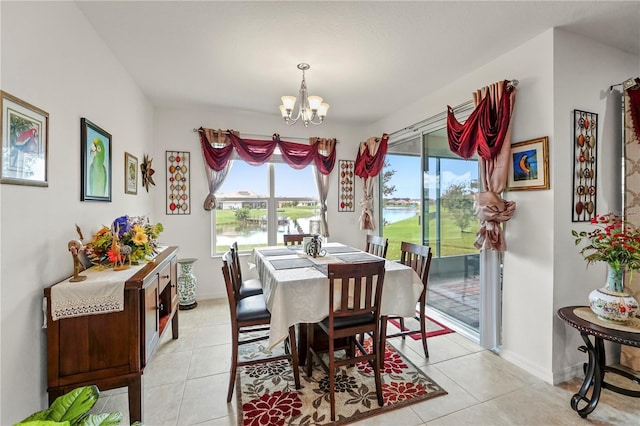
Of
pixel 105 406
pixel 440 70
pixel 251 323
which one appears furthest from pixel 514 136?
pixel 105 406

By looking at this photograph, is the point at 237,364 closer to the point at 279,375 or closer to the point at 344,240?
the point at 279,375

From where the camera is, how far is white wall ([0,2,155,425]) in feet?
4.20

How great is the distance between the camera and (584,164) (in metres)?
2.19

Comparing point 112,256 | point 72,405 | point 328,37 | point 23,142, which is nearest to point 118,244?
point 112,256

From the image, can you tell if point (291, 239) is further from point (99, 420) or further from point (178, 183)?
point (99, 420)

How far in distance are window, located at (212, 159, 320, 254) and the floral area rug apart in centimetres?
216

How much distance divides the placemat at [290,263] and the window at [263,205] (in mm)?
1558

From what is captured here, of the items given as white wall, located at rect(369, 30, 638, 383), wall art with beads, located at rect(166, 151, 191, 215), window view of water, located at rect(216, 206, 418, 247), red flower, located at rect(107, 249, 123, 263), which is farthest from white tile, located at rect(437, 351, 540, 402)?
wall art with beads, located at rect(166, 151, 191, 215)

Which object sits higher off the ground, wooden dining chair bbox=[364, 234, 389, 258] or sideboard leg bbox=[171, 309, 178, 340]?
wooden dining chair bbox=[364, 234, 389, 258]

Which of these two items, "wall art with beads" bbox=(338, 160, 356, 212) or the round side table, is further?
"wall art with beads" bbox=(338, 160, 356, 212)

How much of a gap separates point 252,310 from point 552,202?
240 cm

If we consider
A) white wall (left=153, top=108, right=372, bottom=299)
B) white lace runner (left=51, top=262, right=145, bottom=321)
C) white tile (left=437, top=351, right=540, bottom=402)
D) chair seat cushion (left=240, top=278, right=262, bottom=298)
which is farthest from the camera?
white wall (left=153, top=108, right=372, bottom=299)

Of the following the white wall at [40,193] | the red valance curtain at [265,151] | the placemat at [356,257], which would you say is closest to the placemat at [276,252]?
the placemat at [356,257]

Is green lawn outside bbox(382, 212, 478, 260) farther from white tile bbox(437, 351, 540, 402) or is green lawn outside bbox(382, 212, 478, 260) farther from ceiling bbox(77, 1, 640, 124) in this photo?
ceiling bbox(77, 1, 640, 124)
